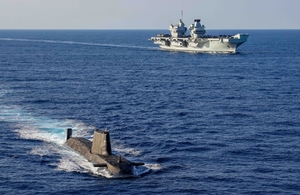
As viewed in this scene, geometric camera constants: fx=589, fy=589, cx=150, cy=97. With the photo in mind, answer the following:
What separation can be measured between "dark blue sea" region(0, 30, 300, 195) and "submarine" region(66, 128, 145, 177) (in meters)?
0.83

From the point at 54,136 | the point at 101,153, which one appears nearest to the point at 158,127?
the point at 54,136

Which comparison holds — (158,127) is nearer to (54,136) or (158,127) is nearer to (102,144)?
(54,136)

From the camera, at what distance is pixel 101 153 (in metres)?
56.0

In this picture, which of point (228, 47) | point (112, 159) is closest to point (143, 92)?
point (112, 159)

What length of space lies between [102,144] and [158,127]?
17572 millimetres

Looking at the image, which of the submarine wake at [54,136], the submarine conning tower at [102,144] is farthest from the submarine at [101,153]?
the submarine wake at [54,136]

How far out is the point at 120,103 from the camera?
91.5 metres

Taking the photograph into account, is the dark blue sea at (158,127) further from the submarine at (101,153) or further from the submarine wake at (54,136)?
the submarine at (101,153)

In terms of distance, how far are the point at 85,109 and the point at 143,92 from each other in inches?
833

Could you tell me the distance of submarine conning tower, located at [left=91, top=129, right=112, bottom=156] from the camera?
55.4 metres

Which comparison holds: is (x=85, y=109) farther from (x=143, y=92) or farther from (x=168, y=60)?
(x=168, y=60)

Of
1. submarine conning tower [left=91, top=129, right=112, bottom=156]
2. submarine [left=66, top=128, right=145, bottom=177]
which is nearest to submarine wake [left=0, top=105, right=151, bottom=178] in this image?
submarine [left=66, top=128, right=145, bottom=177]

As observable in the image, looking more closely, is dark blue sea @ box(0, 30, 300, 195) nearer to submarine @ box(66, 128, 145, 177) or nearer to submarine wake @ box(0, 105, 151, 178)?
submarine wake @ box(0, 105, 151, 178)

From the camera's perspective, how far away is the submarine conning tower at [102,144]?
55375 millimetres
